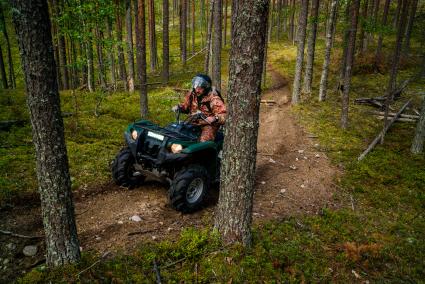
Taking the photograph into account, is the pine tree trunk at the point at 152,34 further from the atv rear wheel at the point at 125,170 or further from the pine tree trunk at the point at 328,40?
the atv rear wheel at the point at 125,170

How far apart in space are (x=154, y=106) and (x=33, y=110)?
13753 millimetres

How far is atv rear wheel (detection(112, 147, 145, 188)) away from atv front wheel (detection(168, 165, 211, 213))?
1322mm

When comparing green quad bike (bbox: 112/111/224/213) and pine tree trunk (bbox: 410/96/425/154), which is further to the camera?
pine tree trunk (bbox: 410/96/425/154)

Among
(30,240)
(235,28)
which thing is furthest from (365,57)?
(30,240)

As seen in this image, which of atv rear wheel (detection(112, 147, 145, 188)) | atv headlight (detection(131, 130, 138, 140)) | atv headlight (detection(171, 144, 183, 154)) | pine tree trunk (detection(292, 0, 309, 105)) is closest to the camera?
atv headlight (detection(171, 144, 183, 154))

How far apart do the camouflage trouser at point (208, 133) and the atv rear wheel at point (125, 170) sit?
1.61m

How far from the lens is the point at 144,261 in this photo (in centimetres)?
484

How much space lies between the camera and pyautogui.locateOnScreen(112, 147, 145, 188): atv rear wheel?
7.04m

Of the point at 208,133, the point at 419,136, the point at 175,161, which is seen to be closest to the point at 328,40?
the point at 419,136

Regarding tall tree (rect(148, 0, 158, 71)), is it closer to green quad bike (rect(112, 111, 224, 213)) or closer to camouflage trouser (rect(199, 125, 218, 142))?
camouflage trouser (rect(199, 125, 218, 142))

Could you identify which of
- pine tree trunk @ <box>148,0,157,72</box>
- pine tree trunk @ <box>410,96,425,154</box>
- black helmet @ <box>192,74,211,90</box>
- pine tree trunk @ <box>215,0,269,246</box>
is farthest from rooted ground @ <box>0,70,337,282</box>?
pine tree trunk @ <box>148,0,157,72</box>

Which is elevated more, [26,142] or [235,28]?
[235,28]

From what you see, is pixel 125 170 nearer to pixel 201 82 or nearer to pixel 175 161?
pixel 175 161

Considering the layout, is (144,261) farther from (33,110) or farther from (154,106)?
(154,106)
